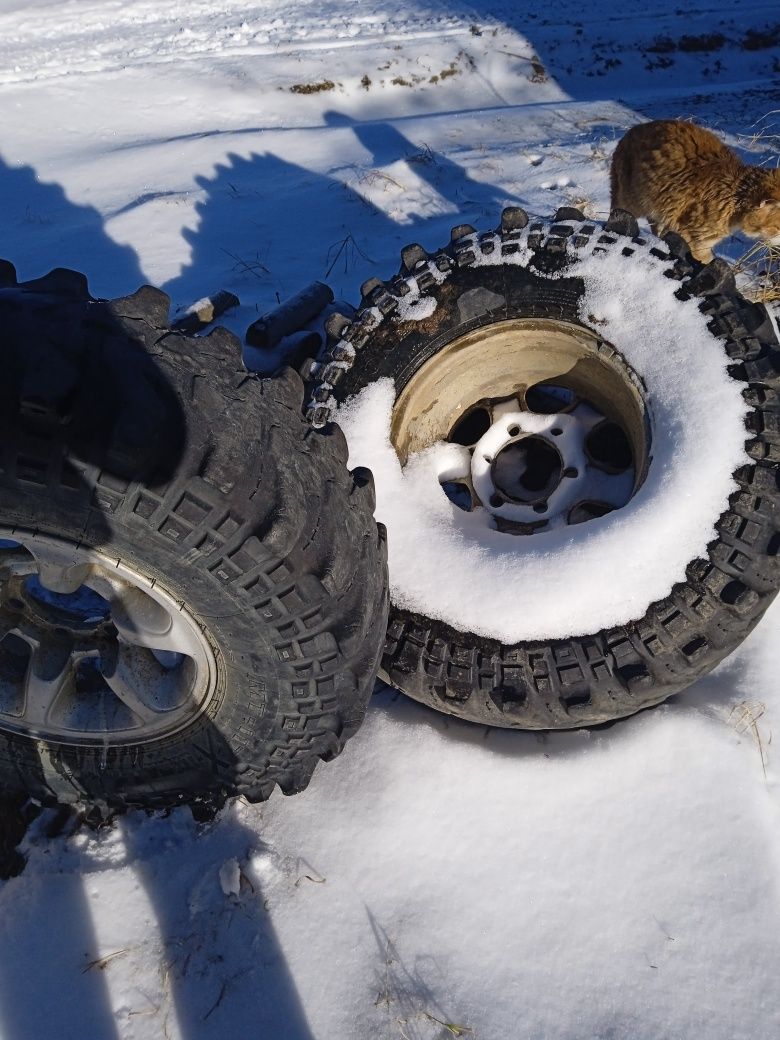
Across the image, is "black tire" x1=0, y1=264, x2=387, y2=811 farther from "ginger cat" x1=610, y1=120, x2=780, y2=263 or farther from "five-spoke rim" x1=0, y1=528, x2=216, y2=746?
"ginger cat" x1=610, y1=120, x2=780, y2=263

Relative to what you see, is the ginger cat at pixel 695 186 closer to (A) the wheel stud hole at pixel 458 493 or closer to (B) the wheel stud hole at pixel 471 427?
(B) the wheel stud hole at pixel 471 427

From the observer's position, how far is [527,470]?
306cm

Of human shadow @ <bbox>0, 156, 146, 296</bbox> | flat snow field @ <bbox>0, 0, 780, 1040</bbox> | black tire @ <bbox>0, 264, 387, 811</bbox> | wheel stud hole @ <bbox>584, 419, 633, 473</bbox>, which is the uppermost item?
human shadow @ <bbox>0, 156, 146, 296</bbox>

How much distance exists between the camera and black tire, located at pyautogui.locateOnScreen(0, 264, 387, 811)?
5.12ft

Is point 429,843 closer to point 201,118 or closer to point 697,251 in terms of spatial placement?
point 697,251

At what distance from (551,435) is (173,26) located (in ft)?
24.7

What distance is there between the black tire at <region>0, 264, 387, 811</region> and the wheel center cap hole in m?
1.05

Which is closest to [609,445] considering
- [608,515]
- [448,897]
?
[608,515]

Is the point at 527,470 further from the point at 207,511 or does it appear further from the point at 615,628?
the point at 207,511

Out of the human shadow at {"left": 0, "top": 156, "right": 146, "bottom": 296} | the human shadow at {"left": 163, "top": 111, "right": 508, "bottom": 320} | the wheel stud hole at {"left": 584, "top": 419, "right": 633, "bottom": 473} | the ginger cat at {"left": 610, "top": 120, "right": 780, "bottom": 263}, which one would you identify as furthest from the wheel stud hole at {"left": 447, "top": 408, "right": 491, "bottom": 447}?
the human shadow at {"left": 0, "top": 156, "right": 146, "bottom": 296}

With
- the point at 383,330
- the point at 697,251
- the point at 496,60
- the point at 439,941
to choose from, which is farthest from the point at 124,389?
the point at 496,60

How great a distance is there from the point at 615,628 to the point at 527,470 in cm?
102

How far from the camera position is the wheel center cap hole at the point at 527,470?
2.94 m

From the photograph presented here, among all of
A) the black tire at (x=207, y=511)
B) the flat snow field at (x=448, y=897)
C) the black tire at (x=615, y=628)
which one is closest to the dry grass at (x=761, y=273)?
the black tire at (x=615, y=628)
